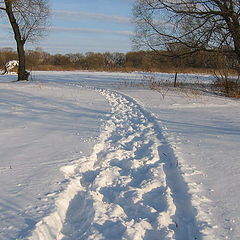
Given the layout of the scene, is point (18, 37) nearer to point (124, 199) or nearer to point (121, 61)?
point (124, 199)

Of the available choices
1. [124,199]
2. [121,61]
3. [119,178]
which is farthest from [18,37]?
[121,61]

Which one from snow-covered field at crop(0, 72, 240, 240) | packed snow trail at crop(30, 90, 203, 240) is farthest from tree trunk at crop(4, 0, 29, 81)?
packed snow trail at crop(30, 90, 203, 240)

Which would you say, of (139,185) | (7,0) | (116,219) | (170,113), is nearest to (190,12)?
(170,113)

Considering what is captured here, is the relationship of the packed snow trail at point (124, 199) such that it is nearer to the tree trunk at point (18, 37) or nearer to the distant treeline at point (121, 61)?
the distant treeline at point (121, 61)

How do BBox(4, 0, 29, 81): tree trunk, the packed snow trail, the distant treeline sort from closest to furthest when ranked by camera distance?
the packed snow trail
the distant treeline
BBox(4, 0, 29, 81): tree trunk

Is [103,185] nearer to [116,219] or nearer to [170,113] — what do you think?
[116,219]

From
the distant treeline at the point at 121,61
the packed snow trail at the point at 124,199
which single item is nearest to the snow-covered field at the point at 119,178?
the packed snow trail at the point at 124,199

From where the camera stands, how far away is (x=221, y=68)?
1395 cm

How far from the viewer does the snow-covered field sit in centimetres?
283

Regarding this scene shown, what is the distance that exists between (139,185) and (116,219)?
869mm

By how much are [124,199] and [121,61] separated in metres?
60.2

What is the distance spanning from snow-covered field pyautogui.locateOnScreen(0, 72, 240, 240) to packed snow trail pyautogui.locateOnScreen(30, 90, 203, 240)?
11 millimetres

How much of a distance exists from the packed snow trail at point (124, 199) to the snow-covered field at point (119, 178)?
Result: 11 millimetres

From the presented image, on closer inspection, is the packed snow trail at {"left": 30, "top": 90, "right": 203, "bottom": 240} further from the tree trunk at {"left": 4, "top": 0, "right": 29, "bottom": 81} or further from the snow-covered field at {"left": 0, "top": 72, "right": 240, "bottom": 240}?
the tree trunk at {"left": 4, "top": 0, "right": 29, "bottom": 81}
